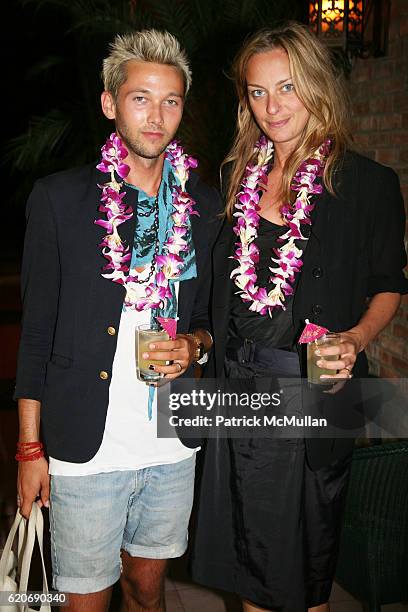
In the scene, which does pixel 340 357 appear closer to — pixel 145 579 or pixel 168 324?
pixel 168 324

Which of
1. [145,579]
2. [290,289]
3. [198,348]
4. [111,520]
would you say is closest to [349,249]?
[290,289]

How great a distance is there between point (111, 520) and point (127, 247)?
0.72 meters

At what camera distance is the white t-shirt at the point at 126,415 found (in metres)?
1.92

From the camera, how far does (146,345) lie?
180 centimetres

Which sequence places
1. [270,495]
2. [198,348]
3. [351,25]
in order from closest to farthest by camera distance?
[198,348] < [270,495] < [351,25]

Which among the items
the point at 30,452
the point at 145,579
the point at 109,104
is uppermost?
the point at 109,104

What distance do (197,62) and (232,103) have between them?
372mm

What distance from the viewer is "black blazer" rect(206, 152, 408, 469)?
80.9 inches

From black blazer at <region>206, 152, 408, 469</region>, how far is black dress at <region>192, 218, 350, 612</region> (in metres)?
0.08

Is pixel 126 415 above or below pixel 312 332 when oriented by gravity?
below

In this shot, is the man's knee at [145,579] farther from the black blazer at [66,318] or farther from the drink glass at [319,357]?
the drink glass at [319,357]

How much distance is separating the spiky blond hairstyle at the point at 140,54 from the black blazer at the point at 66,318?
30 centimetres

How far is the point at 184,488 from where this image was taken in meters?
2.06

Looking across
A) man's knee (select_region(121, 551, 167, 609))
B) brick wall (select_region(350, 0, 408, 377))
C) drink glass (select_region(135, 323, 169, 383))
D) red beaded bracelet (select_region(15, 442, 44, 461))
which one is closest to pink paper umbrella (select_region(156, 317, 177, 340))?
drink glass (select_region(135, 323, 169, 383))
